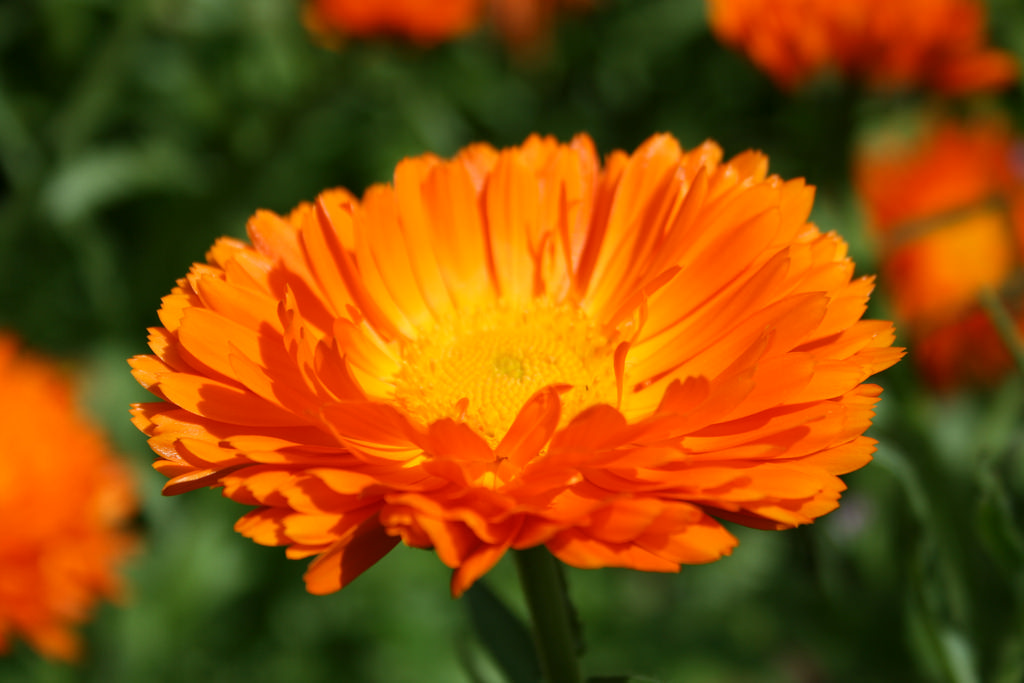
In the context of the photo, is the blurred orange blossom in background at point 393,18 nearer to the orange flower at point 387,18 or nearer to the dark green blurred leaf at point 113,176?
the orange flower at point 387,18

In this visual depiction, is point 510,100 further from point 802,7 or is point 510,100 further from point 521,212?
point 521,212

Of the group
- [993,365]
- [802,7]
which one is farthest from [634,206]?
[993,365]

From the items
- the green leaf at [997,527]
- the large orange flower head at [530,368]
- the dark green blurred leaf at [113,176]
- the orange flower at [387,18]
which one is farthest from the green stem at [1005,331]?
the dark green blurred leaf at [113,176]

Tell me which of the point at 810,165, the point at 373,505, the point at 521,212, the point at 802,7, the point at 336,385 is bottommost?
the point at 373,505

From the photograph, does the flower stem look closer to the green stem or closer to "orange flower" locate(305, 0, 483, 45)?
the green stem

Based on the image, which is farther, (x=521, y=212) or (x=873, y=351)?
(x=521, y=212)

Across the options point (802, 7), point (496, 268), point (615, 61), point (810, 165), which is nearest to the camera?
point (496, 268)
